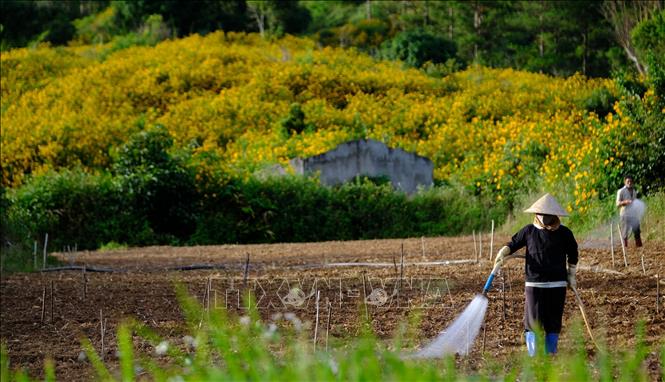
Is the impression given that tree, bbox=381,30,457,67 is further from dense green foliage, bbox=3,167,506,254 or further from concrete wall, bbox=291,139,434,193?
dense green foliage, bbox=3,167,506,254

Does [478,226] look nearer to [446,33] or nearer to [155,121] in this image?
[155,121]

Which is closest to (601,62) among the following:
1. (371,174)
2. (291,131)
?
(291,131)

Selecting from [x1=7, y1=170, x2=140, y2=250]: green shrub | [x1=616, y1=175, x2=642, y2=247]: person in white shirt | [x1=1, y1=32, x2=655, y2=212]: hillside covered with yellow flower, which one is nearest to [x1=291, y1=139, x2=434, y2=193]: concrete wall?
[x1=1, y1=32, x2=655, y2=212]: hillside covered with yellow flower

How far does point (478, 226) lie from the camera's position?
22.2m

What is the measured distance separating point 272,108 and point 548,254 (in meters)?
25.5

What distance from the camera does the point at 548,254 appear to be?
7.13 metres

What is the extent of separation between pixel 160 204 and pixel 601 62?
21369 millimetres

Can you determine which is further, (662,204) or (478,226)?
(478,226)

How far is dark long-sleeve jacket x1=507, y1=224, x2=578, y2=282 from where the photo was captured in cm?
713

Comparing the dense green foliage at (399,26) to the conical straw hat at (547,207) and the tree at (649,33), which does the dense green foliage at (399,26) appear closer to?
the tree at (649,33)

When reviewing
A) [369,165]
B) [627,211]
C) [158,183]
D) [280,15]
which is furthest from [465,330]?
[280,15]

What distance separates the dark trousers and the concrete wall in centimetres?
1791

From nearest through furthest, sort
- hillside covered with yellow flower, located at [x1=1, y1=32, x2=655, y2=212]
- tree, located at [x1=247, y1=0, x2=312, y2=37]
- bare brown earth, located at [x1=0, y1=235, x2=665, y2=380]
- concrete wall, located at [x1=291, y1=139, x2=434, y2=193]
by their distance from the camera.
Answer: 1. bare brown earth, located at [x1=0, y1=235, x2=665, y2=380]
2. concrete wall, located at [x1=291, y1=139, x2=434, y2=193]
3. hillside covered with yellow flower, located at [x1=1, y1=32, x2=655, y2=212]
4. tree, located at [x1=247, y1=0, x2=312, y2=37]

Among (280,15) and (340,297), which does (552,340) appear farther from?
(280,15)
